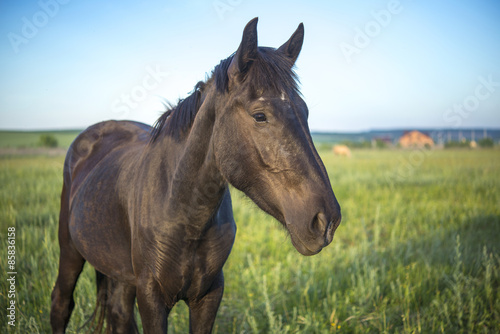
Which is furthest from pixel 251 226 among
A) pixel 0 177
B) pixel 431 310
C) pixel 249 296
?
pixel 0 177

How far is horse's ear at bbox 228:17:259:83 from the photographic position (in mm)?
1489

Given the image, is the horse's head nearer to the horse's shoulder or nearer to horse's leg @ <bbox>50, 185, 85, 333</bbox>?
the horse's shoulder

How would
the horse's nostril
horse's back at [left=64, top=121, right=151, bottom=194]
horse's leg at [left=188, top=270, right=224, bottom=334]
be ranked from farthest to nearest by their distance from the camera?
1. horse's back at [left=64, top=121, right=151, bottom=194]
2. horse's leg at [left=188, top=270, right=224, bottom=334]
3. the horse's nostril

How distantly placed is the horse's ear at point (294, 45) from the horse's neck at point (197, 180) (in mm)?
536

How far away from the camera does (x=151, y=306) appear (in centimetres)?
188

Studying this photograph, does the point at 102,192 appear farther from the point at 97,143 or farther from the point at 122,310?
the point at 122,310

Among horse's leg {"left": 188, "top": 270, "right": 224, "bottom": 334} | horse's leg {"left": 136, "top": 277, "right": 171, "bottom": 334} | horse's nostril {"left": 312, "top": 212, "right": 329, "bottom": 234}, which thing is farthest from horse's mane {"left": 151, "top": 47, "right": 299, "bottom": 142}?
horse's leg {"left": 188, "top": 270, "right": 224, "bottom": 334}

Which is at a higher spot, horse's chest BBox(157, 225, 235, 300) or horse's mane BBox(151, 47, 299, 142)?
horse's mane BBox(151, 47, 299, 142)

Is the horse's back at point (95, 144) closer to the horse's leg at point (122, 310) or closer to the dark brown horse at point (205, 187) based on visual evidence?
the dark brown horse at point (205, 187)

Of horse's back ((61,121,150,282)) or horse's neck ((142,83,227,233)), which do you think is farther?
horse's back ((61,121,150,282))

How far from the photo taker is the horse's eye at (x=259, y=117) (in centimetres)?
150

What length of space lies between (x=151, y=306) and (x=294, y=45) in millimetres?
1816

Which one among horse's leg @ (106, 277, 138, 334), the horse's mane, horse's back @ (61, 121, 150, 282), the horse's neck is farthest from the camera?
horse's leg @ (106, 277, 138, 334)

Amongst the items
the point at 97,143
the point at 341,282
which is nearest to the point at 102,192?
the point at 97,143
